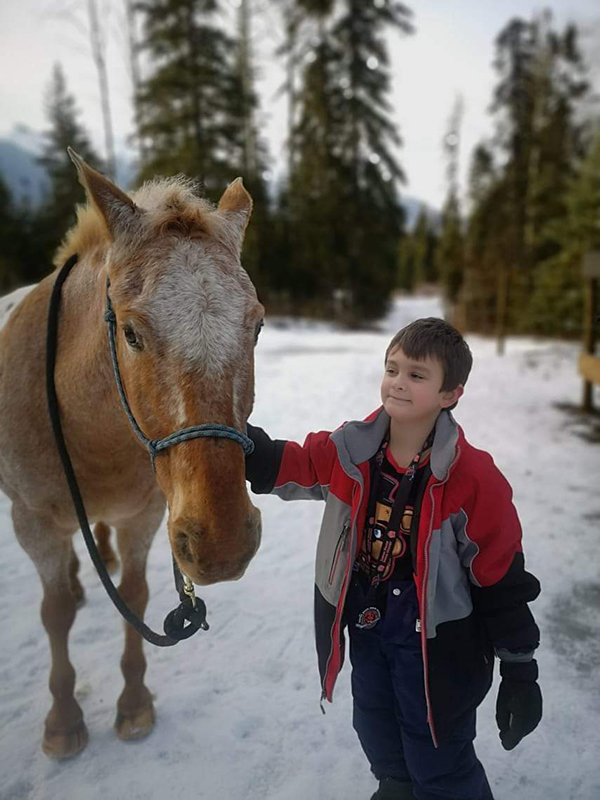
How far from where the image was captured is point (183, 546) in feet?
4.04

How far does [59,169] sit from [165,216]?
20975mm

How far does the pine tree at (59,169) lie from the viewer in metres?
18.0

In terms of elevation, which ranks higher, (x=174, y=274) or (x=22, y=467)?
(x=174, y=274)

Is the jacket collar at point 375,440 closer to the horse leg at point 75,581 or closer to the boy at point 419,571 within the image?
the boy at point 419,571

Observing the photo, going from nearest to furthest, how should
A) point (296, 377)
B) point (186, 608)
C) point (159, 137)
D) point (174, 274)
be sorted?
point (174, 274) < point (186, 608) < point (296, 377) < point (159, 137)

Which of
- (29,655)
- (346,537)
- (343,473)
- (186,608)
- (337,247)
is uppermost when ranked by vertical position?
(337,247)

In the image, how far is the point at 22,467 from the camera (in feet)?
6.54

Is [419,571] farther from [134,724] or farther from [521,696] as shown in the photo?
[134,724]

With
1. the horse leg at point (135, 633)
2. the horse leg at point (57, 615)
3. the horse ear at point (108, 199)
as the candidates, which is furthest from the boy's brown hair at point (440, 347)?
the horse leg at point (57, 615)

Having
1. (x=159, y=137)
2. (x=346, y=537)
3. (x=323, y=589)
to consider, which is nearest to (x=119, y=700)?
(x=323, y=589)

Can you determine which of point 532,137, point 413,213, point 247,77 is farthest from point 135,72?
point 413,213

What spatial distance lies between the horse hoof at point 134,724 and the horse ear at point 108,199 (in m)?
2.21

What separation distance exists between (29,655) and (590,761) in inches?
116

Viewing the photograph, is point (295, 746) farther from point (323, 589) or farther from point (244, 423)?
point (244, 423)
